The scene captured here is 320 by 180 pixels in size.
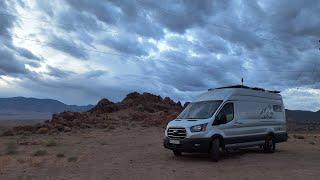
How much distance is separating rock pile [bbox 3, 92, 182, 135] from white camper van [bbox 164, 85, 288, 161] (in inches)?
813

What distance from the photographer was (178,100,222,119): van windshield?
811 inches

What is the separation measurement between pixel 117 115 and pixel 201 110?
1229 inches

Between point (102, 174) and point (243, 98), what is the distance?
8.19 meters

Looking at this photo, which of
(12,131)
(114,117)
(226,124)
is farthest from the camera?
(114,117)

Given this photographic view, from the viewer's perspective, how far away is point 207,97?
71.3ft

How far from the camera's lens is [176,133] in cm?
2008

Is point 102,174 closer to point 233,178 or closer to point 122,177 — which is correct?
point 122,177

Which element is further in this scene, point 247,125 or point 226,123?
point 247,125

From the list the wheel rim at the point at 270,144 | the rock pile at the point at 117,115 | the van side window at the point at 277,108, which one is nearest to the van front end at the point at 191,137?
the wheel rim at the point at 270,144

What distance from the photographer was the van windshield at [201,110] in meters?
20.6

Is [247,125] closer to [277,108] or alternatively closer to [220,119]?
[220,119]

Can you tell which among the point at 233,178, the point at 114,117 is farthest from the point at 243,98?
the point at 114,117

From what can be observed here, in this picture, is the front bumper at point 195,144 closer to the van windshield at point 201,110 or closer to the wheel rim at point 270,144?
the van windshield at point 201,110

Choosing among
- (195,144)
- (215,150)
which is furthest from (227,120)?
(195,144)
